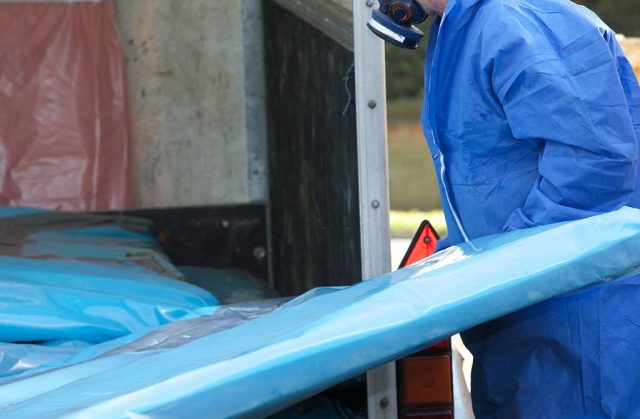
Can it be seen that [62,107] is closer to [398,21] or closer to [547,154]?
[398,21]

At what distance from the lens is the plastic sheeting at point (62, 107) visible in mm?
5117

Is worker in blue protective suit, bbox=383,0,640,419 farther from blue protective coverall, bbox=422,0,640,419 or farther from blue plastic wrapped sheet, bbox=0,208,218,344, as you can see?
blue plastic wrapped sheet, bbox=0,208,218,344

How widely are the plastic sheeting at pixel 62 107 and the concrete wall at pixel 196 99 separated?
4.1 inches

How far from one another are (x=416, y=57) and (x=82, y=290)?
1920 centimetres

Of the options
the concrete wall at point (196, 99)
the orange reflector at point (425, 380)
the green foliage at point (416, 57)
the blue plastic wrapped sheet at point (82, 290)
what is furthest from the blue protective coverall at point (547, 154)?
the green foliage at point (416, 57)

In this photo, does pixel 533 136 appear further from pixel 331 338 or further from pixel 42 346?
pixel 42 346

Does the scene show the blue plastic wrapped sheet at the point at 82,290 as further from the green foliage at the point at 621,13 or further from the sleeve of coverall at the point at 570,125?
the green foliage at the point at 621,13

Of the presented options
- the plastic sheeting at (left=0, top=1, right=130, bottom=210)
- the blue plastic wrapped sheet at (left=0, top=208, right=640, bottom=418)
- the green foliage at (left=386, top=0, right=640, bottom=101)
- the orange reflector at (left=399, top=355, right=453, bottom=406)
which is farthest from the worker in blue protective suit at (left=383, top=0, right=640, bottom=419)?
the green foliage at (left=386, top=0, right=640, bottom=101)

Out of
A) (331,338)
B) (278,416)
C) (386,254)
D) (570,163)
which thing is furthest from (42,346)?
(570,163)

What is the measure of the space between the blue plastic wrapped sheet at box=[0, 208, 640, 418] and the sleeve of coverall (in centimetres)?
30

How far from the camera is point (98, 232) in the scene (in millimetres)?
4691

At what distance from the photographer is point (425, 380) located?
2807 millimetres

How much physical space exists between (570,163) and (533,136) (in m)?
0.11

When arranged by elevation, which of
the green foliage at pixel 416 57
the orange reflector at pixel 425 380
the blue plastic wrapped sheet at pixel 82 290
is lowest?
the orange reflector at pixel 425 380
